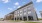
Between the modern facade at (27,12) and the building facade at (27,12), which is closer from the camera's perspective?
the modern facade at (27,12)

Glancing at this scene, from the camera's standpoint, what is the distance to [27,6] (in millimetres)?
27609

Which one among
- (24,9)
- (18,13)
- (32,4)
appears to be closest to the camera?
(32,4)

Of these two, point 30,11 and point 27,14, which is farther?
point 30,11

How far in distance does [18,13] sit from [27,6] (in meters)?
5.52

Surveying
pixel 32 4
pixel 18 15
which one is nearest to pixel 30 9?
pixel 32 4

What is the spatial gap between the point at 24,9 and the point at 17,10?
8.40 ft

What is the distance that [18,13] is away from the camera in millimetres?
31828

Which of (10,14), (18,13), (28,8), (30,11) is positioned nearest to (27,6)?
(28,8)

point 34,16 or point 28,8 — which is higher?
point 28,8

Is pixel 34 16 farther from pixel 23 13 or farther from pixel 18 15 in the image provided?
pixel 18 15

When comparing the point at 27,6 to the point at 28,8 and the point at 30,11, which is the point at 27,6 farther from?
the point at 30,11

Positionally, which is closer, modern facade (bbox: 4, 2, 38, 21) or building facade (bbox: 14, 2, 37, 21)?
modern facade (bbox: 4, 2, 38, 21)

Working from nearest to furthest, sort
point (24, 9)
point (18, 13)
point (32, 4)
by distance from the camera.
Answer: point (32, 4) < point (24, 9) < point (18, 13)

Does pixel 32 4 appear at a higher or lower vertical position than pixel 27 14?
higher
